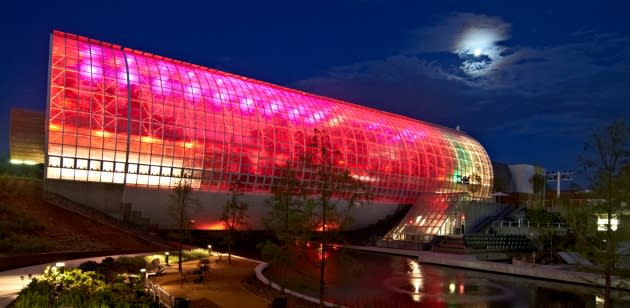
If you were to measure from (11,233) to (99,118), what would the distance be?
614 inches

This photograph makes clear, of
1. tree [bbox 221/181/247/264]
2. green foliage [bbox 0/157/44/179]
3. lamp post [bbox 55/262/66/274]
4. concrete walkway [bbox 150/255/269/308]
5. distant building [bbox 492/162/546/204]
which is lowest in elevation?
concrete walkway [bbox 150/255/269/308]

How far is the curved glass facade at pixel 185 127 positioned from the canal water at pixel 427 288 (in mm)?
20137

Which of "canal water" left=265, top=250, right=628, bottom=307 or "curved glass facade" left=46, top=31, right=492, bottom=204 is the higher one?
"curved glass facade" left=46, top=31, right=492, bottom=204

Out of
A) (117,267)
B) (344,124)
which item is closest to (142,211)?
(117,267)

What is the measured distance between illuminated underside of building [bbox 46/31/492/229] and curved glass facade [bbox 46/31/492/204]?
10 centimetres

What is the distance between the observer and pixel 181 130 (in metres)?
48.2

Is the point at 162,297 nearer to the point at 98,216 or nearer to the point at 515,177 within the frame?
the point at 98,216

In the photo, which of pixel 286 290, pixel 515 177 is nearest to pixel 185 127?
pixel 286 290

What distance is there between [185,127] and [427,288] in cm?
3109

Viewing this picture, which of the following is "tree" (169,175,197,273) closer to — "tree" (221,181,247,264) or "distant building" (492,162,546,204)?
"tree" (221,181,247,264)

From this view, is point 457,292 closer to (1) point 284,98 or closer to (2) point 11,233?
(2) point 11,233

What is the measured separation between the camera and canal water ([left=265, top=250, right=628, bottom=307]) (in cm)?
2253

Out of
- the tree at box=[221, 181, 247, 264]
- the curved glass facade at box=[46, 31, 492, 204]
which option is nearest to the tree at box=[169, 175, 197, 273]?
the tree at box=[221, 181, 247, 264]

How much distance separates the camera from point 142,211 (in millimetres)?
46500
